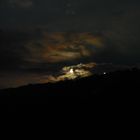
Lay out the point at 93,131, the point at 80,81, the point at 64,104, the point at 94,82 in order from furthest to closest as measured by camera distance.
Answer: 1. the point at 80,81
2. the point at 94,82
3. the point at 64,104
4. the point at 93,131

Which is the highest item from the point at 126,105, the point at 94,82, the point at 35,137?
the point at 94,82

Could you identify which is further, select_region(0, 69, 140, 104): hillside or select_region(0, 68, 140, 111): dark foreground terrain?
select_region(0, 69, 140, 104): hillside

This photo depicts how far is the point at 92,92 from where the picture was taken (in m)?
34.9

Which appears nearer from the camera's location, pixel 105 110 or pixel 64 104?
pixel 105 110

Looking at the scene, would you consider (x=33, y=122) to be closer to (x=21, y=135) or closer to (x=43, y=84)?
(x=21, y=135)

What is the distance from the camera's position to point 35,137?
28719mm

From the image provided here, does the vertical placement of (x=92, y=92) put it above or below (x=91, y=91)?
below

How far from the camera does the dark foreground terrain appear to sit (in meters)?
32.1

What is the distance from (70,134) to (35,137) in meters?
3.36

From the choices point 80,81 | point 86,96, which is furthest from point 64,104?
point 80,81

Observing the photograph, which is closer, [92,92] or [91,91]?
[92,92]

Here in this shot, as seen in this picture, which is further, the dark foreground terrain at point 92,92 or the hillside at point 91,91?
the hillside at point 91,91

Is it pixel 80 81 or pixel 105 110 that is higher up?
pixel 80 81

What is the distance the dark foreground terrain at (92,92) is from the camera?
105 feet
